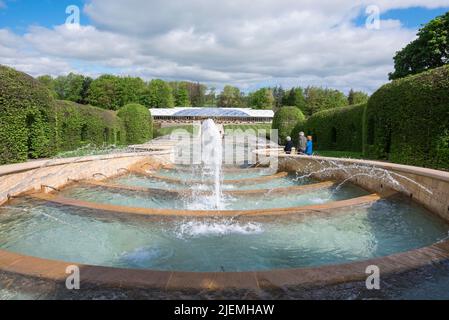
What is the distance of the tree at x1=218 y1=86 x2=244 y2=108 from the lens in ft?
357

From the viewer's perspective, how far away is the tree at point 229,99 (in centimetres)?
10875

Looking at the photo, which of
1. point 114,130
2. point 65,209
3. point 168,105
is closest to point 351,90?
point 168,105

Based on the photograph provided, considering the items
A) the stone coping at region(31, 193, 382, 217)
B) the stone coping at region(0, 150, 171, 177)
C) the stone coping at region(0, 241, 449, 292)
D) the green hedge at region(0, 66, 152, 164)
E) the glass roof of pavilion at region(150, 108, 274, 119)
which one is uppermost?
the glass roof of pavilion at region(150, 108, 274, 119)

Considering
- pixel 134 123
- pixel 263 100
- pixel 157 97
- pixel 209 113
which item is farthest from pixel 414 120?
pixel 263 100

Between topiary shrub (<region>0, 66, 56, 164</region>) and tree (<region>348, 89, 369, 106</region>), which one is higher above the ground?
tree (<region>348, 89, 369, 106</region>)

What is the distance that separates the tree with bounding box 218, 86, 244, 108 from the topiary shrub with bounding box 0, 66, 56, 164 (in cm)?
9699

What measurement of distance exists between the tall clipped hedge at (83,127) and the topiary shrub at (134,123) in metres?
1.55

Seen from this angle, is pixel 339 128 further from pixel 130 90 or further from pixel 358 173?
pixel 130 90

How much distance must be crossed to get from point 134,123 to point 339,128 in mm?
17357

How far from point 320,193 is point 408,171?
7.54 ft

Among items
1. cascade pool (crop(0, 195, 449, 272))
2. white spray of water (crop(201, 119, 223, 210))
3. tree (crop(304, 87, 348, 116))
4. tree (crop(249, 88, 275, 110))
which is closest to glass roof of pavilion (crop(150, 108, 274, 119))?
tree (crop(304, 87, 348, 116))

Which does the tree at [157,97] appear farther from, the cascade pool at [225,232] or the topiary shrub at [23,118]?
the cascade pool at [225,232]

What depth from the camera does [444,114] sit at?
938 cm

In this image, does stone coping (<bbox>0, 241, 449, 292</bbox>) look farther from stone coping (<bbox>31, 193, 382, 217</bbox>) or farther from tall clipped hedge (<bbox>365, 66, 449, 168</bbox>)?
tall clipped hedge (<bbox>365, 66, 449, 168</bbox>)
